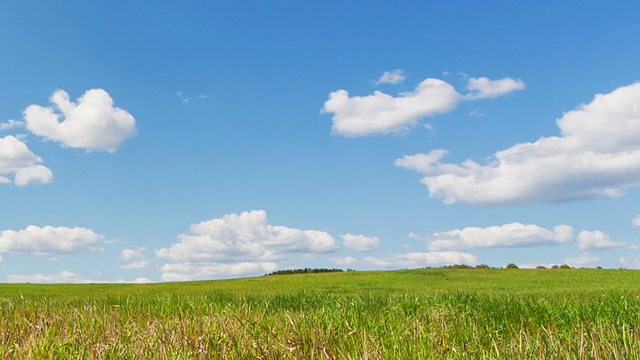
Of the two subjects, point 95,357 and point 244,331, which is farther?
point 244,331

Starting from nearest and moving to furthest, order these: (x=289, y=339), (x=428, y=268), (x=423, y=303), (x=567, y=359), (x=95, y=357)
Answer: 1. (x=567, y=359)
2. (x=95, y=357)
3. (x=289, y=339)
4. (x=423, y=303)
5. (x=428, y=268)

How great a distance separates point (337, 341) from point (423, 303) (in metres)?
3.36

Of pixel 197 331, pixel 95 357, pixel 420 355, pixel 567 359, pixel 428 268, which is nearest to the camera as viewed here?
pixel 567 359

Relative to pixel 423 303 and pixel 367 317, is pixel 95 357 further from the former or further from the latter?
pixel 423 303

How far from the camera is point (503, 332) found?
5.52m

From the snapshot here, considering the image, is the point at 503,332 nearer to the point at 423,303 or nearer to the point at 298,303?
the point at 423,303

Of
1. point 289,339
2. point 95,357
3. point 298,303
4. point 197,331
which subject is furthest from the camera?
point 298,303

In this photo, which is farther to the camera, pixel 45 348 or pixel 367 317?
pixel 367 317

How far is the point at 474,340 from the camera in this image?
4.65 m

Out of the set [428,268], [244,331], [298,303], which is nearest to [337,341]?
[244,331]

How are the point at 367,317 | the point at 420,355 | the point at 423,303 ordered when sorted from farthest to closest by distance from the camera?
the point at 423,303
the point at 367,317
the point at 420,355

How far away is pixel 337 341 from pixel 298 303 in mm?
3988

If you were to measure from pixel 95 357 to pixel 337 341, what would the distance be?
178 centimetres

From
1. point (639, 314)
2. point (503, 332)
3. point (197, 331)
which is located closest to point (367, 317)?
point (503, 332)
